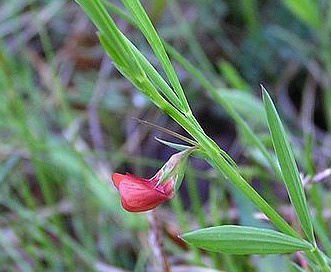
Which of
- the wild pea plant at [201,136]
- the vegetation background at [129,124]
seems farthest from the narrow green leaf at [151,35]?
the vegetation background at [129,124]

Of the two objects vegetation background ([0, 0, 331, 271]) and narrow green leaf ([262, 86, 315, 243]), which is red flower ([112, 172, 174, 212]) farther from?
vegetation background ([0, 0, 331, 271])

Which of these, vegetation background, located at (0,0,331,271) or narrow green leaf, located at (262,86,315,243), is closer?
narrow green leaf, located at (262,86,315,243)

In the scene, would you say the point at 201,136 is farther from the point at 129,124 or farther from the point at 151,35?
the point at 129,124

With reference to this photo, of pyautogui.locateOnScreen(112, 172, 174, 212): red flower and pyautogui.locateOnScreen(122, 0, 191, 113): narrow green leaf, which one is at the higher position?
pyautogui.locateOnScreen(122, 0, 191, 113): narrow green leaf

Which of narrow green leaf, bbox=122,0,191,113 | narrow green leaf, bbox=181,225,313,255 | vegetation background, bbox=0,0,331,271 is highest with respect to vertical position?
narrow green leaf, bbox=122,0,191,113

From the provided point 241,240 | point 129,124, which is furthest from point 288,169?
point 129,124

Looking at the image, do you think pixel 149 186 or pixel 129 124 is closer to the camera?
pixel 149 186

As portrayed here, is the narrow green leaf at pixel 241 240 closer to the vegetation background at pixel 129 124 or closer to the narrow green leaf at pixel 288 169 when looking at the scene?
the narrow green leaf at pixel 288 169

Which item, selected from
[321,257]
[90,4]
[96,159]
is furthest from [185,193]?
[90,4]

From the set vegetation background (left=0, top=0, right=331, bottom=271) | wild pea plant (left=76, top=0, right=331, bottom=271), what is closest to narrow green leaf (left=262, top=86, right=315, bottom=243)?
wild pea plant (left=76, top=0, right=331, bottom=271)
